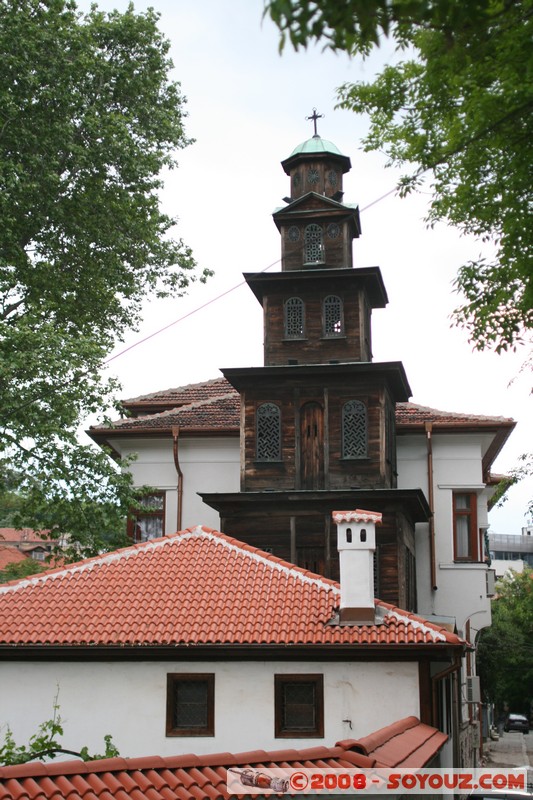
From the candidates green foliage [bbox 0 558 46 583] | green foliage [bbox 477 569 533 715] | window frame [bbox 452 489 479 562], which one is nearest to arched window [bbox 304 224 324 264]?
window frame [bbox 452 489 479 562]

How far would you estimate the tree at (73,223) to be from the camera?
1989 centimetres

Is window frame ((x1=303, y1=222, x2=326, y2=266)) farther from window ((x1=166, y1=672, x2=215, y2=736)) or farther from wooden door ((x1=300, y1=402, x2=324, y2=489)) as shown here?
window ((x1=166, y1=672, x2=215, y2=736))

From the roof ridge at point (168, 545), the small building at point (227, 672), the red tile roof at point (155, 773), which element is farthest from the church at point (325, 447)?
the red tile roof at point (155, 773)

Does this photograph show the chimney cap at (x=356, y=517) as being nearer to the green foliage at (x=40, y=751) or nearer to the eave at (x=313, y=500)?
the eave at (x=313, y=500)

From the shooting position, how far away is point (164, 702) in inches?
593

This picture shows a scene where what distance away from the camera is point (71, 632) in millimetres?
15375

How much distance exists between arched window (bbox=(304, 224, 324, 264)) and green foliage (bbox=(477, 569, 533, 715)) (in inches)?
1177

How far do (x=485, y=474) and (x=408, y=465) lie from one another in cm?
439

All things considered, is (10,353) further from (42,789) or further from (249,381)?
(42,789)

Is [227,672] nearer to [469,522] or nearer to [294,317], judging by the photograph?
[294,317]

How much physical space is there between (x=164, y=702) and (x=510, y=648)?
136ft

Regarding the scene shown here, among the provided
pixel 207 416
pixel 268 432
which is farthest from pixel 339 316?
pixel 207 416

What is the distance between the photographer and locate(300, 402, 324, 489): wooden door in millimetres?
22047

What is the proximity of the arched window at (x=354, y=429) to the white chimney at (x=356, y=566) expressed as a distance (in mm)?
5872
